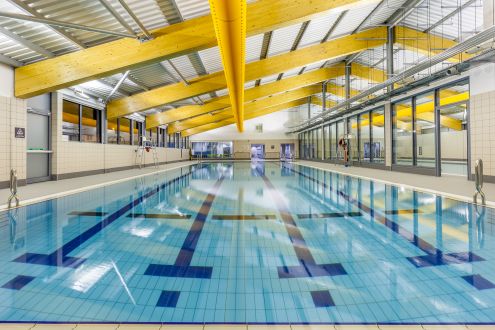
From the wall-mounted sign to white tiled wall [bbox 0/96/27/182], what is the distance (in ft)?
0.23

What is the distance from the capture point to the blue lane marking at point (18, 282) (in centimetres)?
213

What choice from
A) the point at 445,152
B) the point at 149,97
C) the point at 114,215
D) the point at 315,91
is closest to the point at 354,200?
the point at 114,215

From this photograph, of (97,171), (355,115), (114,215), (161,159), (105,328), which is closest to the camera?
(105,328)

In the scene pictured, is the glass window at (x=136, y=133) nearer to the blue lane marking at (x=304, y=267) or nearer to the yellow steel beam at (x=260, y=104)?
the yellow steel beam at (x=260, y=104)

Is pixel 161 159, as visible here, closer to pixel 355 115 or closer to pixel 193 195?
pixel 355 115

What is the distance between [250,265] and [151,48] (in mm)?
6033

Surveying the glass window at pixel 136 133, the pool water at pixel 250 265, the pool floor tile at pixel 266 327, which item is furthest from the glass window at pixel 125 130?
the pool floor tile at pixel 266 327

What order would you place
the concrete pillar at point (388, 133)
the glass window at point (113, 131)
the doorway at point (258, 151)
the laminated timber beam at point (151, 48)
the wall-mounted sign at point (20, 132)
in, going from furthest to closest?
the doorway at point (258, 151), the glass window at point (113, 131), the concrete pillar at point (388, 133), the wall-mounted sign at point (20, 132), the laminated timber beam at point (151, 48)

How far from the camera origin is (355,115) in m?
15.6

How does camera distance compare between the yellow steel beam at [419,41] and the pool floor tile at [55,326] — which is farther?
the yellow steel beam at [419,41]

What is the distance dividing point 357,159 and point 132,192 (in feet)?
41.2

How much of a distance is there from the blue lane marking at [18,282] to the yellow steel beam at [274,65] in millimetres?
9534

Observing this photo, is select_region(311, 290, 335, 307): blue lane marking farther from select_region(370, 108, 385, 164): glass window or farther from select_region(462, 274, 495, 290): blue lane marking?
select_region(370, 108, 385, 164): glass window

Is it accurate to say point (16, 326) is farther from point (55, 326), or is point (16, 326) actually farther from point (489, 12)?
point (489, 12)
